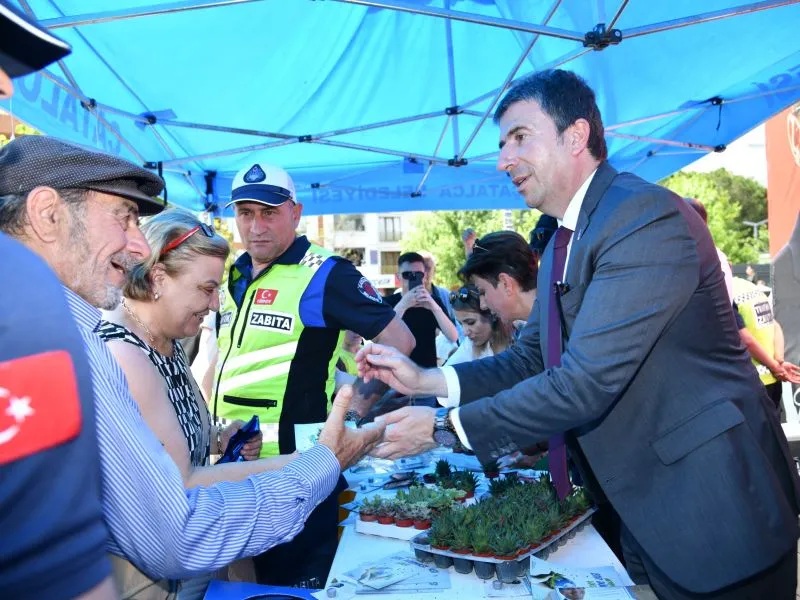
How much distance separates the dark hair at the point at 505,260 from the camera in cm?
358

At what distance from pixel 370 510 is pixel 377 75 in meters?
4.23

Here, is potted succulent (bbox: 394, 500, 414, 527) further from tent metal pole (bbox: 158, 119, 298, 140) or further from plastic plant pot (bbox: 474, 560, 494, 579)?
tent metal pole (bbox: 158, 119, 298, 140)

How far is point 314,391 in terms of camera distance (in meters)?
3.11

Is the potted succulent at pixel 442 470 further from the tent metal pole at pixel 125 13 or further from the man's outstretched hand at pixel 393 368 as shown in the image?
the tent metal pole at pixel 125 13

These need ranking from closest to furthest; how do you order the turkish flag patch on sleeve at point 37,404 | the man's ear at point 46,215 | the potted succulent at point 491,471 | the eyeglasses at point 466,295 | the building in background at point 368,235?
1. the turkish flag patch on sleeve at point 37,404
2. the man's ear at point 46,215
3. the potted succulent at point 491,471
4. the eyeglasses at point 466,295
5. the building in background at point 368,235

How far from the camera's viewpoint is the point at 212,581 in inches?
83.6

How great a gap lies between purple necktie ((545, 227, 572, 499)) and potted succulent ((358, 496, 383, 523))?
24.3 inches

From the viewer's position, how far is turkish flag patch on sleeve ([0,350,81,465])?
644 mm

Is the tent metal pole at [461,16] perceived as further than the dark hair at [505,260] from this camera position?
Yes

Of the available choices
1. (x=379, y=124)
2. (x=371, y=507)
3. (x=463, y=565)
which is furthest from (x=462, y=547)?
(x=379, y=124)

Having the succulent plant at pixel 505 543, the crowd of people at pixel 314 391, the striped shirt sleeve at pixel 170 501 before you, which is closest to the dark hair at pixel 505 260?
the crowd of people at pixel 314 391

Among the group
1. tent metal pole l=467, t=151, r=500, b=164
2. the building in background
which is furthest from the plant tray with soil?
the building in background

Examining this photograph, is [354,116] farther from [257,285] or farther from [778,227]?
[778,227]

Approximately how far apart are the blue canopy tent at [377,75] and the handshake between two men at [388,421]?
222 cm
